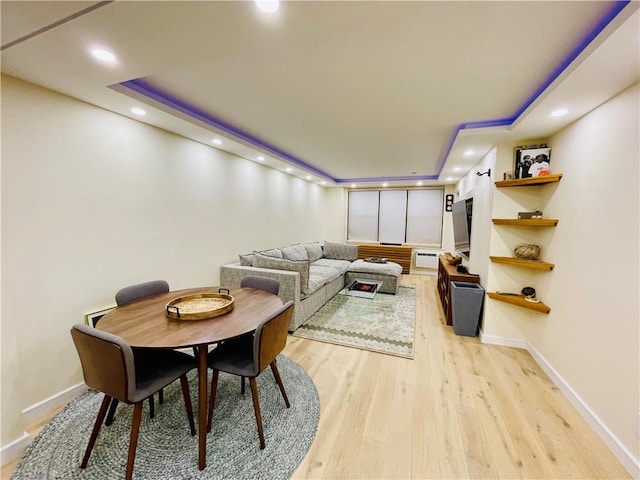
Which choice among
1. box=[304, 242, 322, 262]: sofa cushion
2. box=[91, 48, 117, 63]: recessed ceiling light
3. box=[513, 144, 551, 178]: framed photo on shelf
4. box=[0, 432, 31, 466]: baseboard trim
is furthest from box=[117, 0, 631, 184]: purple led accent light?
box=[0, 432, 31, 466]: baseboard trim

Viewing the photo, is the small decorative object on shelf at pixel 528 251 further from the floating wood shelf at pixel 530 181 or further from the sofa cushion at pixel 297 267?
the sofa cushion at pixel 297 267

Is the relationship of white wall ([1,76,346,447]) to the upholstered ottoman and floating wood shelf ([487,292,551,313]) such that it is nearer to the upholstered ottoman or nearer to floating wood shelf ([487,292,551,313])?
the upholstered ottoman

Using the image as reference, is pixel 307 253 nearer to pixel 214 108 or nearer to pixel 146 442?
pixel 214 108

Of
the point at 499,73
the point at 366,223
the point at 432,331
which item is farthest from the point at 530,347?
the point at 366,223

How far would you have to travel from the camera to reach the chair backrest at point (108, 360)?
1.25m

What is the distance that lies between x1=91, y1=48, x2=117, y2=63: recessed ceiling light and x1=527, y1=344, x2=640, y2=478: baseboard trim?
12.4 feet

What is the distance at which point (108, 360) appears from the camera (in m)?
1.28

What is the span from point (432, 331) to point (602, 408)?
5.35 feet

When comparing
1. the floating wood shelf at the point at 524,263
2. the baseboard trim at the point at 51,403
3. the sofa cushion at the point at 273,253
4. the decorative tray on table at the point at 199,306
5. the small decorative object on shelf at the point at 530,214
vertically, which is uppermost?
the small decorative object on shelf at the point at 530,214

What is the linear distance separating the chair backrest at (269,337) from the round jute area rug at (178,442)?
0.49 metres

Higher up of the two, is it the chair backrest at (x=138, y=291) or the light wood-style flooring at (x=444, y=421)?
the chair backrest at (x=138, y=291)

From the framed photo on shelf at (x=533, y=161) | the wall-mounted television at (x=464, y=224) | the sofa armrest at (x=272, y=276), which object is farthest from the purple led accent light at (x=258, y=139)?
the sofa armrest at (x=272, y=276)

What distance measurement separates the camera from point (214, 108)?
2508mm

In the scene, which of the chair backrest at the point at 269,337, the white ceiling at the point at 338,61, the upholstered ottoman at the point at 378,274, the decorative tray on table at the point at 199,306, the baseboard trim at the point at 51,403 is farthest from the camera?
the upholstered ottoman at the point at 378,274
